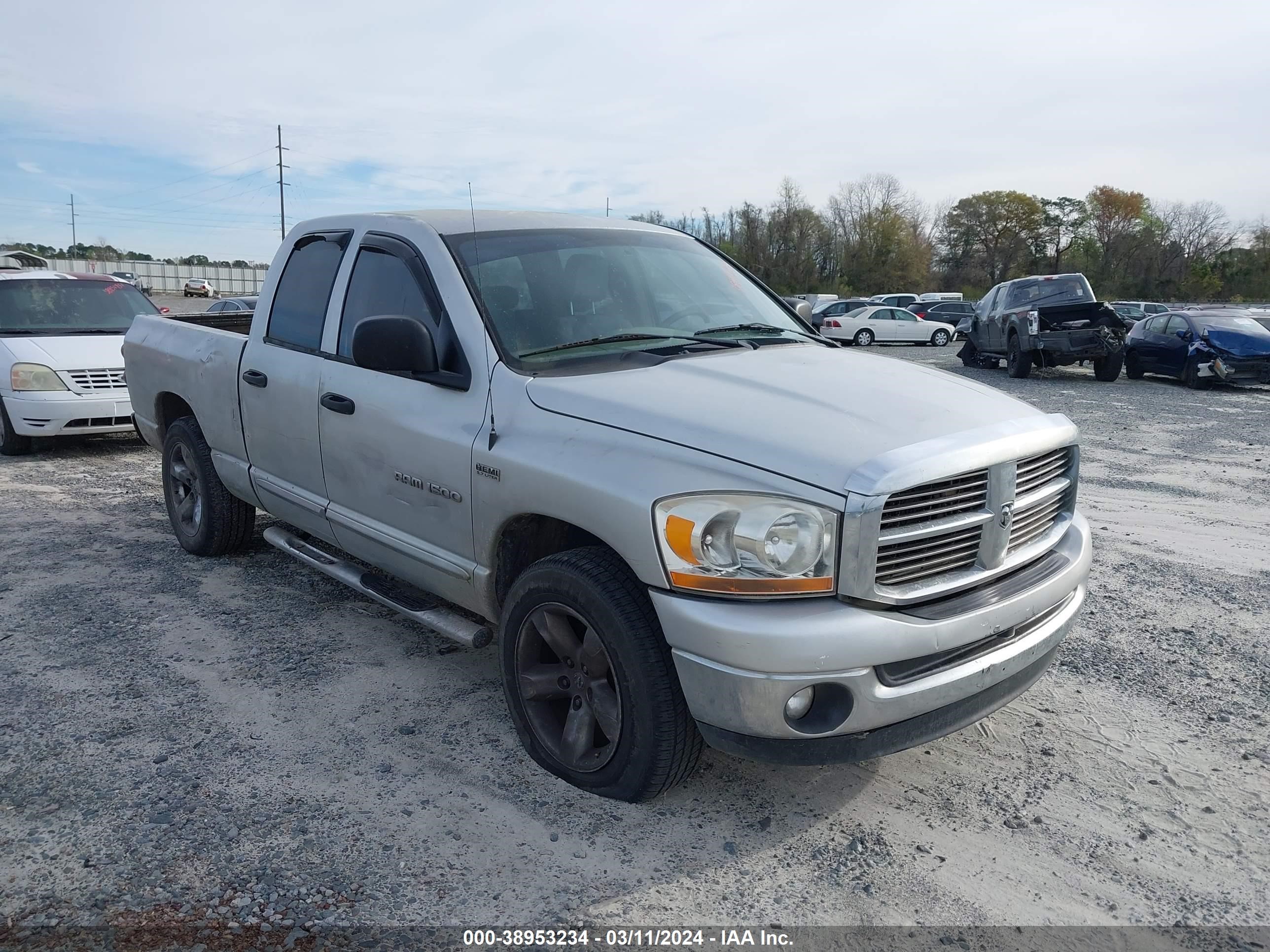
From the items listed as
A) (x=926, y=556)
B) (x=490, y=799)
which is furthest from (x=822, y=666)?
(x=490, y=799)

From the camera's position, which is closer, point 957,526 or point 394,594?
point 957,526

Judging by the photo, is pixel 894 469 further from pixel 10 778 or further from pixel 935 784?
pixel 10 778

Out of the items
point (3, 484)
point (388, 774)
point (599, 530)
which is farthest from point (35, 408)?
point (599, 530)

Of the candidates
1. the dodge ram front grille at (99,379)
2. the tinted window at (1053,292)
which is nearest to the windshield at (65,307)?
the dodge ram front grille at (99,379)

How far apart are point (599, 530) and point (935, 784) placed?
1494 millimetres

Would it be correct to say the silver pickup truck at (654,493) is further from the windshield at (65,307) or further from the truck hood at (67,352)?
the windshield at (65,307)

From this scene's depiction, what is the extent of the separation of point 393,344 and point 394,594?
3.81ft

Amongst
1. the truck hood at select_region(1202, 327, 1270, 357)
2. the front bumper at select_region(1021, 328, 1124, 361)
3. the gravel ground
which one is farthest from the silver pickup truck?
the truck hood at select_region(1202, 327, 1270, 357)

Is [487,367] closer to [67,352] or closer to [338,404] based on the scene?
[338,404]

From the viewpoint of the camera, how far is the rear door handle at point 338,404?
3933mm

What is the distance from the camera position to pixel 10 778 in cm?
323

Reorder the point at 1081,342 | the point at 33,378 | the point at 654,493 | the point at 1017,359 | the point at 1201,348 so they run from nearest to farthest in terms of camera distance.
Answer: the point at 654,493
the point at 33,378
the point at 1201,348
the point at 1081,342
the point at 1017,359

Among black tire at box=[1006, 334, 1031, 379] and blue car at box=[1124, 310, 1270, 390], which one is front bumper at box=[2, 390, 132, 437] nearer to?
black tire at box=[1006, 334, 1031, 379]

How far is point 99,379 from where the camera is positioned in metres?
8.86
